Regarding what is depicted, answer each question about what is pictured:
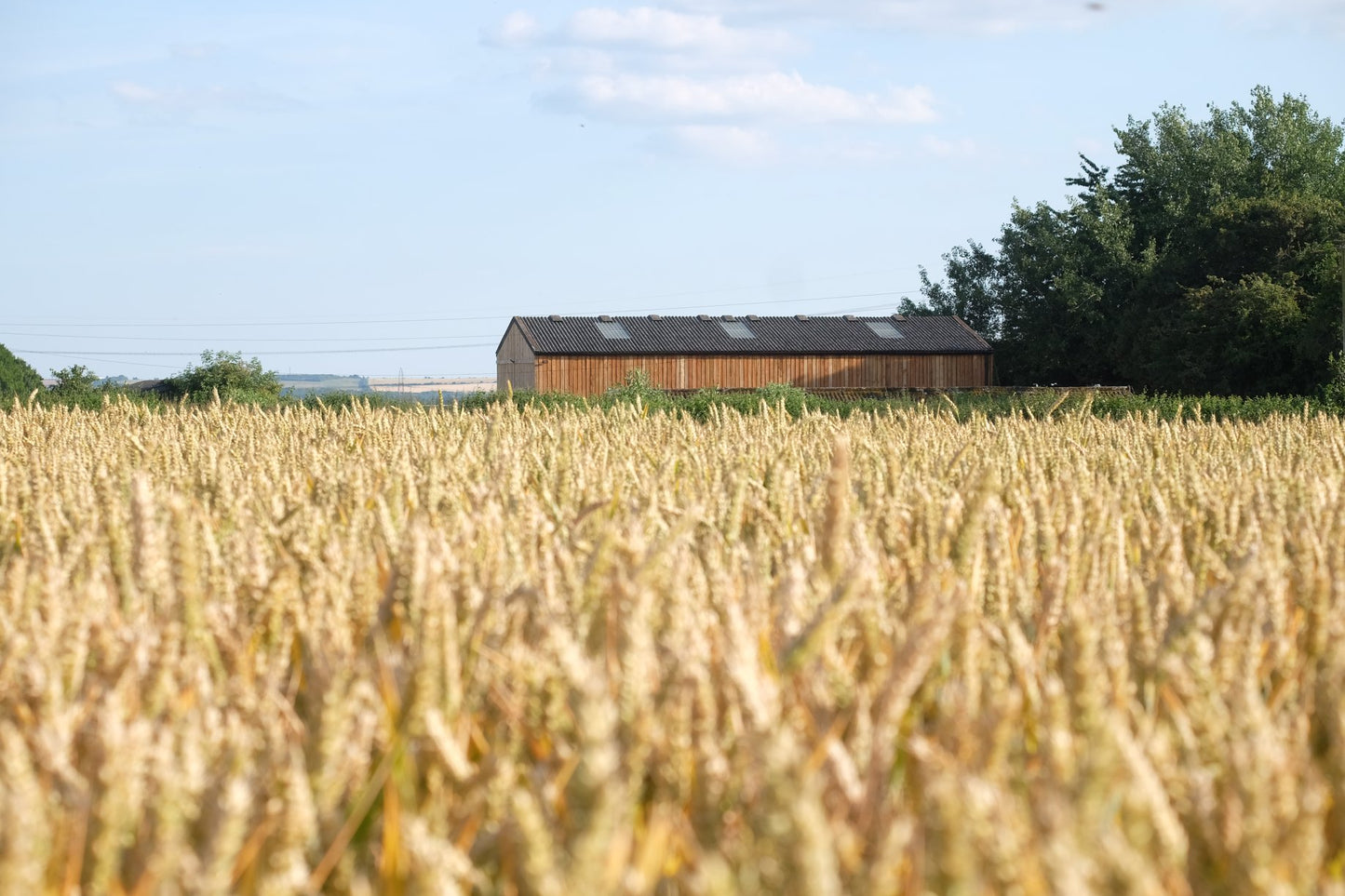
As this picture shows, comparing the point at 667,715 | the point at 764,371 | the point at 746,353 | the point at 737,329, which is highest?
the point at 737,329

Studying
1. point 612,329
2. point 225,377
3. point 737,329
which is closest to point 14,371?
A: point 225,377

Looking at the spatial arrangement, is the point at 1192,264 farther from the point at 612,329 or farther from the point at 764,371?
the point at 612,329

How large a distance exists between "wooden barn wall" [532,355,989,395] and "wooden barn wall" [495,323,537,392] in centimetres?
58

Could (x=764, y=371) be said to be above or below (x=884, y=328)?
below

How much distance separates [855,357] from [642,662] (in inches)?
2071

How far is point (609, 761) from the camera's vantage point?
38.8 inches

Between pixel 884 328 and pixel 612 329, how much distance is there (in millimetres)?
12207

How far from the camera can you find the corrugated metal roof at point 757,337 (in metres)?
50.3

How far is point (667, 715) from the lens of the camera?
131cm

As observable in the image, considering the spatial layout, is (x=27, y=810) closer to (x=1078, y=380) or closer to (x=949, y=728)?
(x=949, y=728)

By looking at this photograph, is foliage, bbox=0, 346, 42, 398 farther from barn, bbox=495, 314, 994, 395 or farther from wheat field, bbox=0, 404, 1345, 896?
wheat field, bbox=0, 404, 1345, 896

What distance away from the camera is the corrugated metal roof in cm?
5034

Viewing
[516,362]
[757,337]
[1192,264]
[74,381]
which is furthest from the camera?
[516,362]

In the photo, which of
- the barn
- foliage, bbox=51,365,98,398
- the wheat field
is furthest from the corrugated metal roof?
the wheat field
